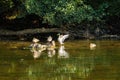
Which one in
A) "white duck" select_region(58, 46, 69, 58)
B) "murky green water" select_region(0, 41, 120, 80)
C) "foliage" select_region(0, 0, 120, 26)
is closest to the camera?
"murky green water" select_region(0, 41, 120, 80)

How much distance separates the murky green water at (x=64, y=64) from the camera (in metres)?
19.6

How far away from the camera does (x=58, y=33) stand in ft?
127

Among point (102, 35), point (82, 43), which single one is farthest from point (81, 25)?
point (82, 43)

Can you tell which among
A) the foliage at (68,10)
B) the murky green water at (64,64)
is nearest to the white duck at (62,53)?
the murky green water at (64,64)

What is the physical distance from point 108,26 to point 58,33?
4423 mm

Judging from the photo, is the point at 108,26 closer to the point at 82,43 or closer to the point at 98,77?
the point at 82,43

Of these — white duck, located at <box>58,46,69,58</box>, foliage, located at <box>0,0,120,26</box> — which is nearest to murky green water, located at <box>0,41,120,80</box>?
white duck, located at <box>58,46,69,58</box>

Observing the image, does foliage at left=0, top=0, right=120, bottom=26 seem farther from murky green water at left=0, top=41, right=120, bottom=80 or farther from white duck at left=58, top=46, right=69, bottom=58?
white duck at left=58, top=46, right=69, bottom=58

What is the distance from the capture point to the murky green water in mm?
19609

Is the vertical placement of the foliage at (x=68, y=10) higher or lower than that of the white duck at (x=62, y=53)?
higher

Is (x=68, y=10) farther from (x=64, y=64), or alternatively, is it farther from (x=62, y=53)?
(x=64, y=64)

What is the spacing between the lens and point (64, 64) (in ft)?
75.5

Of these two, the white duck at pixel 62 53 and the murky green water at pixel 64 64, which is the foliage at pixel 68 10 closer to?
the murky green water at pixel 64 64

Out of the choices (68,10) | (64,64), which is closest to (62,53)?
(64,64)
